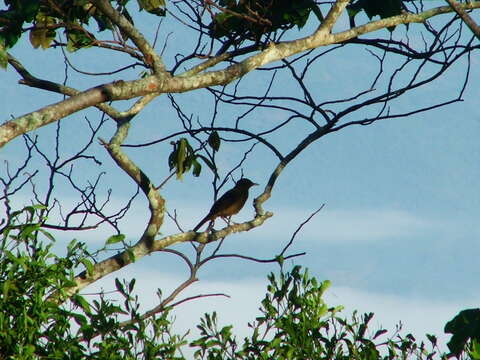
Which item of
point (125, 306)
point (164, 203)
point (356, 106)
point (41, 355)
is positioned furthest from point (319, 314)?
point (356, 106)

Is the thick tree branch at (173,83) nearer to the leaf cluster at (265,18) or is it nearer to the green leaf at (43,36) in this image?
the leaf cluster at (265,18)

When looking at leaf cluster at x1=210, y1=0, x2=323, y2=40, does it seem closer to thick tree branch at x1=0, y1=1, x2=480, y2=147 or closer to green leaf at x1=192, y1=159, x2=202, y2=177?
thick tree branch at x1=0, y1=1, x2=480, y2=147

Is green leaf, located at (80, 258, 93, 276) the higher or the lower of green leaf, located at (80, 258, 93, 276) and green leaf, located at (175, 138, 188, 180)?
the lower

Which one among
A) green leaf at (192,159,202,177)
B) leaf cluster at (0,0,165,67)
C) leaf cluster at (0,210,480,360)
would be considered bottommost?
leaf cluster at (0,210,480,360)

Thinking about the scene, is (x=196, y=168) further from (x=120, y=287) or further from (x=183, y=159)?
(x=120, y=287)

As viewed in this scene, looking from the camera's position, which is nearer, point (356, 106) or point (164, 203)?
point (164, 203)

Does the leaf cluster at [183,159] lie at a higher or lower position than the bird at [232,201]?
lower

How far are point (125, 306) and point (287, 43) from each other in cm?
255

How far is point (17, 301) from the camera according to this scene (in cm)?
510

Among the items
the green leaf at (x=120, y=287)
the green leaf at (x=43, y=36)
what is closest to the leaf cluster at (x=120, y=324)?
the green leaf at (x=120, y=287)

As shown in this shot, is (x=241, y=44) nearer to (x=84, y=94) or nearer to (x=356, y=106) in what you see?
(x=356, y=106)

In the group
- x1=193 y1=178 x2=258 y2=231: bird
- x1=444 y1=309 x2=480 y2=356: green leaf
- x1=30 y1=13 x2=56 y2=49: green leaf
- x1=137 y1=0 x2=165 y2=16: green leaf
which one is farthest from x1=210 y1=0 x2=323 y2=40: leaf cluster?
x1=444 y1=309 x2=480 y2=356: green leaf

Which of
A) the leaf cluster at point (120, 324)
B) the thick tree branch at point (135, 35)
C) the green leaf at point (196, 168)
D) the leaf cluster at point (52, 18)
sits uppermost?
the leaf cluster at point (52, 18)

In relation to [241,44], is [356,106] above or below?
below
